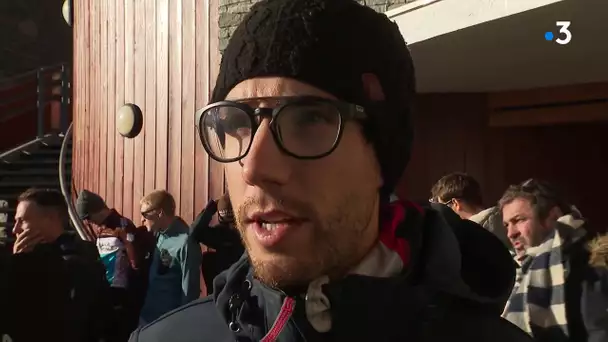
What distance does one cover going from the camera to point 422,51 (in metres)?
4.74

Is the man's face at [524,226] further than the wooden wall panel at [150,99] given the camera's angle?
No

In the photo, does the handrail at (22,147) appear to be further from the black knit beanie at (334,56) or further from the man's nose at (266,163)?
the man's nose at (266,163)

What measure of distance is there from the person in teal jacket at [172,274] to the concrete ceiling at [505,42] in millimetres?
1841

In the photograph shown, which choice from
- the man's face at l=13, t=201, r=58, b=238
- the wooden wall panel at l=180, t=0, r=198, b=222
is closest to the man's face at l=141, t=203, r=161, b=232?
the man's face at l=13, t=201, r=58, b=238

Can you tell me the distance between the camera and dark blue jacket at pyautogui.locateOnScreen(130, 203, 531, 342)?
1118 millimetres

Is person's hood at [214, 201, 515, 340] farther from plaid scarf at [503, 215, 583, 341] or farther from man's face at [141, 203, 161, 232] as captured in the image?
man's face at [141, 203, 161, 232]

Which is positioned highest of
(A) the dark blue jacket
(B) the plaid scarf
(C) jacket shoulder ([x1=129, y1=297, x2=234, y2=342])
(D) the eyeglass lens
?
(D) the eyeglass lens

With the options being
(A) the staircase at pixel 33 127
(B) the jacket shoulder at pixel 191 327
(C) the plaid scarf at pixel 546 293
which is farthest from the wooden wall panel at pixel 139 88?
(B) the jacket shoulder at pixel 191 327

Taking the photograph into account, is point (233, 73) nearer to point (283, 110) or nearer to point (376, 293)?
point (283, 110)

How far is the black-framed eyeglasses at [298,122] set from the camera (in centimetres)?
111

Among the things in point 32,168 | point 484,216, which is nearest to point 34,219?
point 484,216

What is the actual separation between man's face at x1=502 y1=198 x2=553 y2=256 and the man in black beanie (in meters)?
1.99

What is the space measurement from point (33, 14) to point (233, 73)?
45.4 feet

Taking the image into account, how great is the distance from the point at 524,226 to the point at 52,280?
2.20 m
